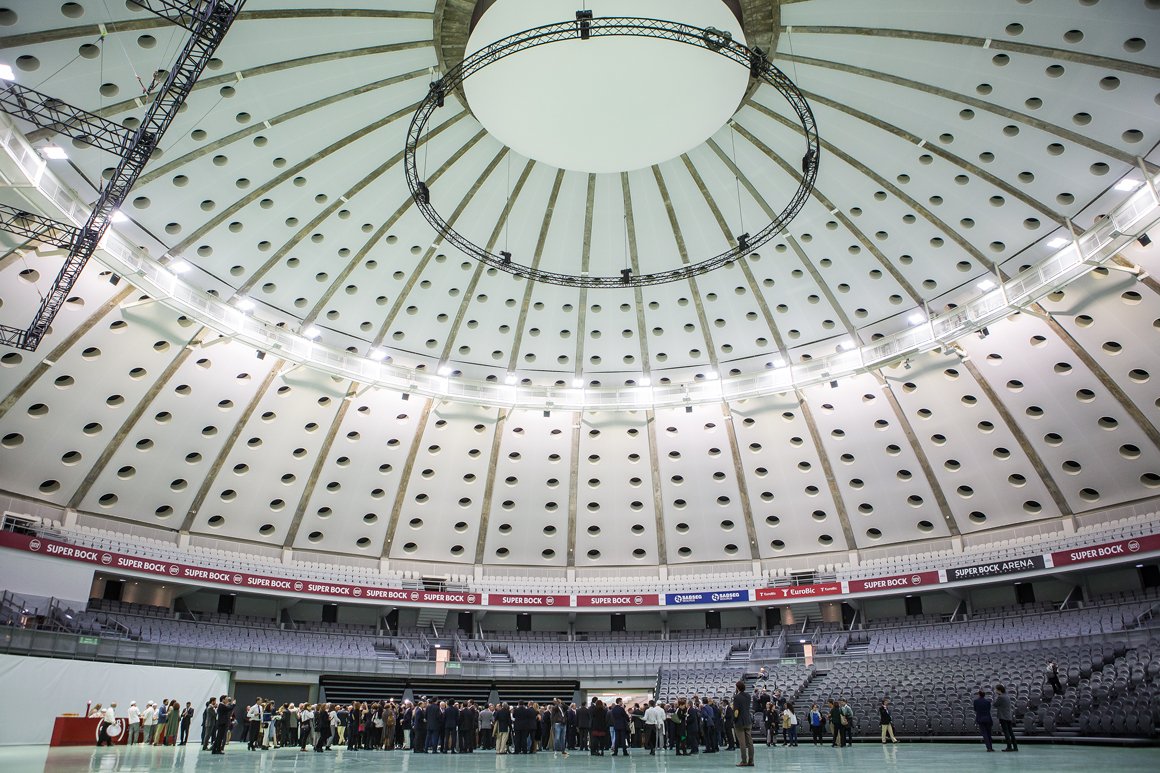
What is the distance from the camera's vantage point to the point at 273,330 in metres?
27.5

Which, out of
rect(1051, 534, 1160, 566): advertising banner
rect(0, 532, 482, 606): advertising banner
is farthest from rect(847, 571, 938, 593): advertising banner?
rect(0, 532, 482, 606): advertising banner

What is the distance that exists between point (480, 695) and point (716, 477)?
15.3m

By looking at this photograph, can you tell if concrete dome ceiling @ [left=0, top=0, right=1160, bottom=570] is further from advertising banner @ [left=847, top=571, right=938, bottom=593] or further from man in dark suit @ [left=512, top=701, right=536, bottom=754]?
man in dark suit @ [left=512, top=701, right=536, bottom=754]

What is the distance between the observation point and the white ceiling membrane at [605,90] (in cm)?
1889

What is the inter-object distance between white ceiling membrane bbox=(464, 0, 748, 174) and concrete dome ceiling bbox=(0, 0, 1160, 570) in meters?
1.41

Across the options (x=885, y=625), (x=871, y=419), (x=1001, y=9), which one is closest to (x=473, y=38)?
(x=1001, y=9)

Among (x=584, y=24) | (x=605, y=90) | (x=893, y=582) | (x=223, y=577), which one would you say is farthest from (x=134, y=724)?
(x=893, y=582)

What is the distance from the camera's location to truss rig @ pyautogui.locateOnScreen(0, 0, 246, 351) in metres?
14.8

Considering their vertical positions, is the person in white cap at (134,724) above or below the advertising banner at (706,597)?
below

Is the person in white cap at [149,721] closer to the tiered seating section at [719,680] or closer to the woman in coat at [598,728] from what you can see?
the woman in coat at [598,728]

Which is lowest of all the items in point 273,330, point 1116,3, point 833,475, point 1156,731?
point 1156,731

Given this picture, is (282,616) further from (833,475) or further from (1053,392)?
(1053,392)

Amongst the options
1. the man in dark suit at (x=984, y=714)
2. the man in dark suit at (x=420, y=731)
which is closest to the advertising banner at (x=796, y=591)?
the man in dark suit at (x=984, y=714)

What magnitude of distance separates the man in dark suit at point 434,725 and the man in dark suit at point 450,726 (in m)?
0.14
